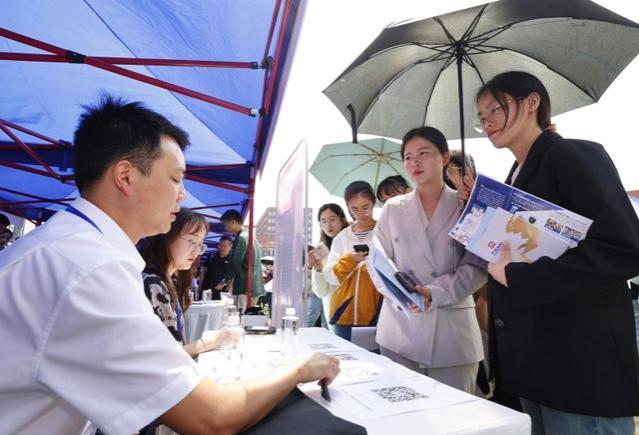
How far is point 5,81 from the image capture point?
Answer: 3953 millimetres

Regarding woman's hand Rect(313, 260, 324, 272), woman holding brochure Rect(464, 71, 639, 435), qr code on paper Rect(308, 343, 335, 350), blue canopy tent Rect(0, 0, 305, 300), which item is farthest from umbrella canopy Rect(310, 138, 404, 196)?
woman holding brochure Rect(464, 71, 639, 435)

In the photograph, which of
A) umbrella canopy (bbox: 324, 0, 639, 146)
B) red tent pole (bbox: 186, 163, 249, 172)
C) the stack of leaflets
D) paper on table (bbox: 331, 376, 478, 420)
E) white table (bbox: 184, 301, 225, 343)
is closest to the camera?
paper on table (bbox: 331, 376, 478, 420)

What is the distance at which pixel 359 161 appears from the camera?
5.25 m

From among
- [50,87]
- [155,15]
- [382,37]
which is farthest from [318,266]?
[50,87]

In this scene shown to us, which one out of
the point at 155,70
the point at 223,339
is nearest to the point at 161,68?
the point at 155,70

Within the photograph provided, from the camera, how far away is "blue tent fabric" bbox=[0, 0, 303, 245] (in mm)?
2896

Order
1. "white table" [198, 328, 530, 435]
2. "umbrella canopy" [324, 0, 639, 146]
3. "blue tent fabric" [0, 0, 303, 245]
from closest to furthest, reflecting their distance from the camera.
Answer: "white table" [198, 328, 530, 435], "umbrella canopy" [324, 0, 639, 146], "blue tent fabric" [0, 0, 303, 245]

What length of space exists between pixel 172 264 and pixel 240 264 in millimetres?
3712

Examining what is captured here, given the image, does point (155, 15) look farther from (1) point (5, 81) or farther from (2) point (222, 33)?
(1) point (5, 81)

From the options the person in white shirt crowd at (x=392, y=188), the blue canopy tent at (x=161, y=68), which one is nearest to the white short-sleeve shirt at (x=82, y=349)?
the blue canopy tent at (x=161, y=68)

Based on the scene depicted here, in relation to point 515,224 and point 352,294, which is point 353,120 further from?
point 515,224

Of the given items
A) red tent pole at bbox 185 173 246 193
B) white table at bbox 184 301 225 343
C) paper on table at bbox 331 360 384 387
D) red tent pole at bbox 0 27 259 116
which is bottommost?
white table at bbox 184 301 225 343

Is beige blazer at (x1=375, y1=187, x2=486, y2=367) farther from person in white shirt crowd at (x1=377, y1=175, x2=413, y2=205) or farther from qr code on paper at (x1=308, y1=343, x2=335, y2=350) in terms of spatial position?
person in white shirt crowd at (x1=377, y1=175, x2=413, y2=205)

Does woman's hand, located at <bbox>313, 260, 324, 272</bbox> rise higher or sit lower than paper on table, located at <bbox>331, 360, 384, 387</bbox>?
higher
